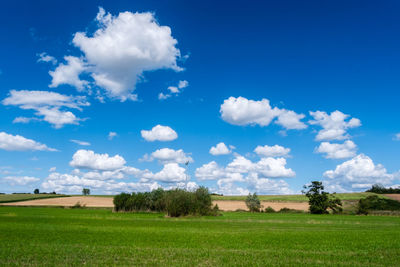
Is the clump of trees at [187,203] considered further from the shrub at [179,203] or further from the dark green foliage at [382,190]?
the dark green foliage at [382,190]

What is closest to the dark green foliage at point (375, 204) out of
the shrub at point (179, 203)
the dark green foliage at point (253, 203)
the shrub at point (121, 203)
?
the dark green foliage at point (253, 203)

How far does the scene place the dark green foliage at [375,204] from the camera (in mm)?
99700

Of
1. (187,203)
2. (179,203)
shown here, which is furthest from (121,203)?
(187,203)

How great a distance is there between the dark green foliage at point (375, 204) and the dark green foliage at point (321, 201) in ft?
20.9

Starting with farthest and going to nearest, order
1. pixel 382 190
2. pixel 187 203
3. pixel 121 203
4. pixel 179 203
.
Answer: pixel 382 190 → pixel 121 203 → pixel 187 203 → pixel 179 203

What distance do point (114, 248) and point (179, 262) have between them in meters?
6.28

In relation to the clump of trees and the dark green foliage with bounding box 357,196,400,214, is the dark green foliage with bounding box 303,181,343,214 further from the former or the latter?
the clump of trees

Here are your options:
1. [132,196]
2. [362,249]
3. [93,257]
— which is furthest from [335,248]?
[132,196]

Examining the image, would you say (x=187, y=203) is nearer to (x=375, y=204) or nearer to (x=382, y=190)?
(x=375, y=204)

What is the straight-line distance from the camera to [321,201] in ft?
331

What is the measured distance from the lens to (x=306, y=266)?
15.9 metres

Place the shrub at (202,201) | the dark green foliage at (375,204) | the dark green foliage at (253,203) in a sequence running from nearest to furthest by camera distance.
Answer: the shrub at (202,201), the dark green foliage at (375,204), the dark green foliage at (253,203)

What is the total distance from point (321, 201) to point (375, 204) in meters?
21.0

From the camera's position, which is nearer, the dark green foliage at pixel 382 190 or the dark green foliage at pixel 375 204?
the dark green foliage at pixel 375 204
